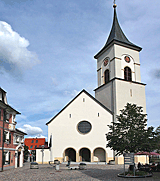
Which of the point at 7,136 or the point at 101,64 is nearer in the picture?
the point at 7,136

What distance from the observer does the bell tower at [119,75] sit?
3705 cm

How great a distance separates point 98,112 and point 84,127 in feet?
11.3

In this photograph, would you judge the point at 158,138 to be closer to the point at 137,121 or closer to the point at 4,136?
the point at 137,121

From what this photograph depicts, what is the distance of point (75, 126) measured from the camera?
115 ft

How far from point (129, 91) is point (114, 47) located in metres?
8.65

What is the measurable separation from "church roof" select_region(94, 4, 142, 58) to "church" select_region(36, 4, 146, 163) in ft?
0.62

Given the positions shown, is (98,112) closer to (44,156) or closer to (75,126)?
(75,126)

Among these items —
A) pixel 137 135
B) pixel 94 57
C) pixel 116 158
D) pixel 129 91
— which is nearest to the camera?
pixel 137 135

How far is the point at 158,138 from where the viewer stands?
17.2 meters

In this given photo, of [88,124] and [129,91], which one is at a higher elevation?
[129,91]

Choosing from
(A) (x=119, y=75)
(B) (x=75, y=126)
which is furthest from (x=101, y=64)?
(B) (x=75, y=126)

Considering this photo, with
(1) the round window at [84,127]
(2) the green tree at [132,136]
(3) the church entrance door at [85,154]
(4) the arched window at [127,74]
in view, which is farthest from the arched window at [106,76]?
(2) the green tree at [132,136]

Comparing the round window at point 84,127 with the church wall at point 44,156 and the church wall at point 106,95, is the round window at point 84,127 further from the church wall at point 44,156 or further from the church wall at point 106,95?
the church wall at point 44,156

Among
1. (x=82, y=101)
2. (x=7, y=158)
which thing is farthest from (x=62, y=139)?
(x=7, y=158)
